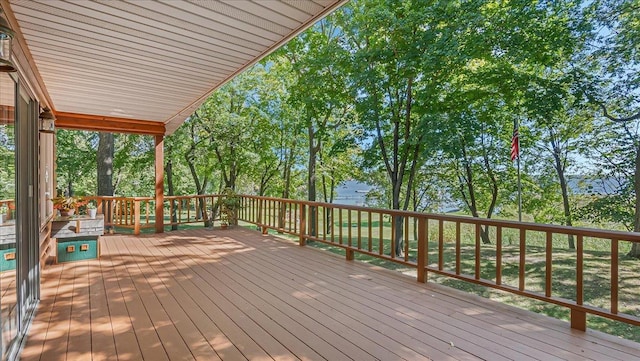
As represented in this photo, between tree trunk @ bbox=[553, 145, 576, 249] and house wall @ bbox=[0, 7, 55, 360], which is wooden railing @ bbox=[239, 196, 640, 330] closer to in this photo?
tree trunk @ bbox=[553, 145, 576, 249]

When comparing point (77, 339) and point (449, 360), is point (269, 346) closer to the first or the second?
point (449, 360)

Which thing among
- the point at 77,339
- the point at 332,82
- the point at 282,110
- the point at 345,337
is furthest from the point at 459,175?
the point at 77,339

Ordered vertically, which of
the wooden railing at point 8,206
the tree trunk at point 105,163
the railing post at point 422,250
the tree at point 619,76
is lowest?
the railing post at point 422,250

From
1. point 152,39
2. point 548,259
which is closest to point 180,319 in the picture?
point 152,39

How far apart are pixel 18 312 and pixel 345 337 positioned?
2.39m

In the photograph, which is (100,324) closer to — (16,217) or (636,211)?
(16,217)

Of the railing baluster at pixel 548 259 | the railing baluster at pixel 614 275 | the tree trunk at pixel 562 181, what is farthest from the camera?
the tree trunk at pixel 562 181

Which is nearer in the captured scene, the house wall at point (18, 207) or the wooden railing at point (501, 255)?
the house wall at point (18, 207)

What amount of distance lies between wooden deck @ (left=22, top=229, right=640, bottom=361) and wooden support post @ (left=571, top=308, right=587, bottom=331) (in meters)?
0.07

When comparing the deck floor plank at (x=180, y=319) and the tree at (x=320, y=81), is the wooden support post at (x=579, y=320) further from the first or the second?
the tree at (x=320, y=81)

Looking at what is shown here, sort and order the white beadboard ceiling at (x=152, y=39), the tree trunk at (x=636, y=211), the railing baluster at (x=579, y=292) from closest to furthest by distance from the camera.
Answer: the white beadboard ceiling at (x=152, y=39), the railing baluster at (x=579, y=292), the tree trunk at (x=636, y=211)

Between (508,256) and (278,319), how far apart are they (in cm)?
656

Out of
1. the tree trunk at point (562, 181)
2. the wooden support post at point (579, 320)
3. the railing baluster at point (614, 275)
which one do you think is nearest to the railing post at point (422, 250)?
the wooden support post at point (579, 320)

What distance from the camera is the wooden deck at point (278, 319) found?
2.29m
